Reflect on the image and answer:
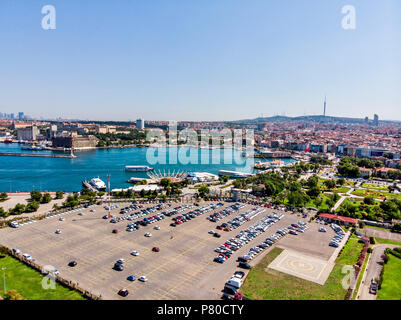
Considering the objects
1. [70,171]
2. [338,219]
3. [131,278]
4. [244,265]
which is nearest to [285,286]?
[244,265]

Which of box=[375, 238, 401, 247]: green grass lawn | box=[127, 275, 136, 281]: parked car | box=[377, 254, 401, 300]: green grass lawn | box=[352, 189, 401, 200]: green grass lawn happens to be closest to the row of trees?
box=[375, 238, 401, 247]: green grass lawn

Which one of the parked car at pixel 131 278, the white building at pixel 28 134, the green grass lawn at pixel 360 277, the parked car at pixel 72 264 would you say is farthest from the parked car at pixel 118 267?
the white building at pixel 28 134

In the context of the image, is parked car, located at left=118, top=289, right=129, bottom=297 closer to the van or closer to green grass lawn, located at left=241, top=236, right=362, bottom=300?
the van

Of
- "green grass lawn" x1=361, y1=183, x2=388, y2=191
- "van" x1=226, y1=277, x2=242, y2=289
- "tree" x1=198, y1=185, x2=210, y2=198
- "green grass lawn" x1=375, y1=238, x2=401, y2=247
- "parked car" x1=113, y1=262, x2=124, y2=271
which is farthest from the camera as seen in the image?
"green grass lawn" x1=361, y1=183, x2=388, y2=191

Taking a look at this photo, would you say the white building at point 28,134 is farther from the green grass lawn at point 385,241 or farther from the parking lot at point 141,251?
the green grass lawn at point 385,241

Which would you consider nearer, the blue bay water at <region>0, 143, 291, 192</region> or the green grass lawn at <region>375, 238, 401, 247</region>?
the green grass lawn at <region>375, 238, 401, 247</region>

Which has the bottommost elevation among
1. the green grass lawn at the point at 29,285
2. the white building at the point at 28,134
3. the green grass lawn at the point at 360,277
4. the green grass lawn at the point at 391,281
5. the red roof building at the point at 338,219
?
the green grass lawn at the point at 391,281
